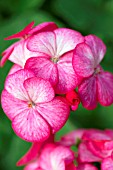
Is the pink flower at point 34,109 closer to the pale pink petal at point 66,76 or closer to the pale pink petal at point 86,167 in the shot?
the pale pink petal at point 66,76

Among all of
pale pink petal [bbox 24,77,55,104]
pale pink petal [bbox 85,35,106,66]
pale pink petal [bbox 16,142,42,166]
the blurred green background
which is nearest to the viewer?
pale pink petal [bbox 24,77,55,104]

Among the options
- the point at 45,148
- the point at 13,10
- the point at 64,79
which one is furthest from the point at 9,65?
the point at 64,79

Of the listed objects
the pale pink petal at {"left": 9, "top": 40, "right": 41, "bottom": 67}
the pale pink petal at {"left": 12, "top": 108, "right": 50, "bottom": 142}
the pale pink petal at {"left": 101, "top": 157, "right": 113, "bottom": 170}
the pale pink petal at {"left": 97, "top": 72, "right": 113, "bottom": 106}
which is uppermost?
the pale pink petal at {"left": 9, "top": 40, "right": 41, "bottom": 67}

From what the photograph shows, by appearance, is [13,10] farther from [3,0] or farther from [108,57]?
[108,57]

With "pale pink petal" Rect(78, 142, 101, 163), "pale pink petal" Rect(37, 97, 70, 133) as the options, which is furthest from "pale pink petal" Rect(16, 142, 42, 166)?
"pale pink petal" Rect(37, 97, 70, 133)

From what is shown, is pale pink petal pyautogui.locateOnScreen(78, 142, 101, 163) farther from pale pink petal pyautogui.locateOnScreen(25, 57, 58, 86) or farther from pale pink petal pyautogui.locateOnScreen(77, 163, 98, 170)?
pale pink petal pyautogui.locateOnScreen(25, 57, 58, 86)

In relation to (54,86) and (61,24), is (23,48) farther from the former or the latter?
(61,24)

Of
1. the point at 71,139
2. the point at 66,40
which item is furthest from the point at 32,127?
the point at 71,139
